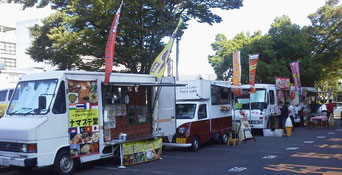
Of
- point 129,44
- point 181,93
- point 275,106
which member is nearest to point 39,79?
point 181,93

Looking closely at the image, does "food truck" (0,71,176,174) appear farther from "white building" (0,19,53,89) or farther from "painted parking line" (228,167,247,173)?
"white building" (0,19,53,89)

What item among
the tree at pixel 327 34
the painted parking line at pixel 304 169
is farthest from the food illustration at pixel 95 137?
the tree at pixel 327 34

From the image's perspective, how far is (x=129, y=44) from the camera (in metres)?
17.1

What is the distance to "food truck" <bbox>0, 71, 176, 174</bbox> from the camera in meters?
8.16

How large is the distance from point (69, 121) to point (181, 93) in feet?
19.1

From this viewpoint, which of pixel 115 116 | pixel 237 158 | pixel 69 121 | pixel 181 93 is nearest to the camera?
pixel 69 121

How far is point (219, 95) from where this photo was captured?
1457 cm

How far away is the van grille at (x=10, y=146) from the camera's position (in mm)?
8179

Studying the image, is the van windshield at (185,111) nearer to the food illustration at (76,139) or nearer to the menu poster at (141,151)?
the menu poster at (141,151)

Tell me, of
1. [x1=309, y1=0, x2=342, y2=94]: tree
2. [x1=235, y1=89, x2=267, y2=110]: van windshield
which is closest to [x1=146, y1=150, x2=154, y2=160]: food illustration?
[x1=235, y1=89, x2=267, y2=110]: van windshield

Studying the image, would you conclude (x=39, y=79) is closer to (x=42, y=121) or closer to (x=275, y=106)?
(x=42, y=121)

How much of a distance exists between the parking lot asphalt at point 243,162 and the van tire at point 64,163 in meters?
0.41

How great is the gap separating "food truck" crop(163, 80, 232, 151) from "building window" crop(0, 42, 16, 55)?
46.9m

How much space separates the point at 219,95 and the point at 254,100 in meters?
4.03
